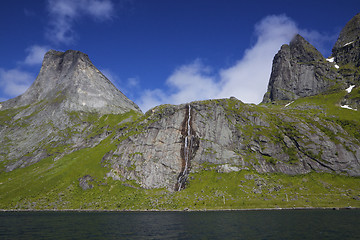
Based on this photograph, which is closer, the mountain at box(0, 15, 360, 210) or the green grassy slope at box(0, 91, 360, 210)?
the green grassy slope at box(0, 91, 360, 210)

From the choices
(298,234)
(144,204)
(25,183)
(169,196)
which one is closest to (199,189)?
(169,196)

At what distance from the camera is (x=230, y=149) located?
181 metres

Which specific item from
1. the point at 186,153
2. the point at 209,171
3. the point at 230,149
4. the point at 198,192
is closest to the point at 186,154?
the point at 186,153

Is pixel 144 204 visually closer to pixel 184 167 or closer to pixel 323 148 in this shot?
pixel 184 167

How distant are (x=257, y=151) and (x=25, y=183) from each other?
172723 millimetres

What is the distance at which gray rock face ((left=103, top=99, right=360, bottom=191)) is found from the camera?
16575cm

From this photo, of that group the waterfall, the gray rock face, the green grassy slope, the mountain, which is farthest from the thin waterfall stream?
the green grassy slope

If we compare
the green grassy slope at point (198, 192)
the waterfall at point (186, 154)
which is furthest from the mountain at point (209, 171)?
the waterfall at point (186, 154)

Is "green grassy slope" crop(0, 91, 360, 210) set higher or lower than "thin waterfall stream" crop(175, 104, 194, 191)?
lower

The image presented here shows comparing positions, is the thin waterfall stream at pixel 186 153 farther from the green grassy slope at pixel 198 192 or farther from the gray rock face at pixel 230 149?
the green grassy slope at pixel 198 192

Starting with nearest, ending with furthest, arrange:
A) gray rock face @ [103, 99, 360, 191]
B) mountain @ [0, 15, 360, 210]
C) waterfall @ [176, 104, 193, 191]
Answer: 1. mountain @ [0, 15, 360, 210]
2. waterfall @ [176, 104, 193, 191]
3. gray rock face @ [103, 99, 360, 191]

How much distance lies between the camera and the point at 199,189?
151500 millimetres

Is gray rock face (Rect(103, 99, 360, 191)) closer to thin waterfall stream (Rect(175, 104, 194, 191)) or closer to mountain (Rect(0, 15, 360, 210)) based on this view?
mountain (Rect(0, 15, 360, 210))

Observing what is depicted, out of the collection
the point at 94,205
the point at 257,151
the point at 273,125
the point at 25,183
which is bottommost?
the point at 94,205
